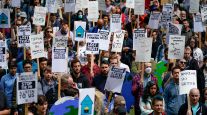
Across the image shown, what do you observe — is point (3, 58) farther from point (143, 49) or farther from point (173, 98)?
Result: point (173, 98)

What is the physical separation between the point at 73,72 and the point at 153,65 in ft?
8.56

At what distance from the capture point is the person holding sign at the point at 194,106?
1059 centimetres

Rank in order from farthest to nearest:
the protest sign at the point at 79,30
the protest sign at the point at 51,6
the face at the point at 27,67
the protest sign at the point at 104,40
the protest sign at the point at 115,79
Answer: the protest sign at the point at 51,6
the protest sign at the point at 79,30
the protest sign at the point at 104,40
the face at the point at 27,67
the protest sign at the point at 115,79

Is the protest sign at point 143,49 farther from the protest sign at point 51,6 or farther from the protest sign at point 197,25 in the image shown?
the protest sign at point 51,6

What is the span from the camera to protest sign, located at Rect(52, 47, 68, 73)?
12.5 metres

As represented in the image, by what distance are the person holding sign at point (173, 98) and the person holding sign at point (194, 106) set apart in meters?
0.87

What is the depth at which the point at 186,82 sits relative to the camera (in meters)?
11.3

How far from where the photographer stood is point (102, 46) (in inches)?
594

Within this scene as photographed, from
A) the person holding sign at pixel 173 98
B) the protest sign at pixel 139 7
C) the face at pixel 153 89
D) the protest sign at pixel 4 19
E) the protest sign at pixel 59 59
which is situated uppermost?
the protest sign at pixel 139 7

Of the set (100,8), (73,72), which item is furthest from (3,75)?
(100,8)

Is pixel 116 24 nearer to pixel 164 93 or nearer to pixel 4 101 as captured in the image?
pixel 164 93

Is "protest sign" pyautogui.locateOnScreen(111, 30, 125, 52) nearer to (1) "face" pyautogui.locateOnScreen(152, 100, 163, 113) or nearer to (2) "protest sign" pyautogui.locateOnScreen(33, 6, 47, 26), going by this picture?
(2) "protest sign" pyautogui.locateOnScreen(33, 6, 47, 26)

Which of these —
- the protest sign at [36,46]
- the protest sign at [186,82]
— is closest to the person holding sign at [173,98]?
the protest sign at [186,82]

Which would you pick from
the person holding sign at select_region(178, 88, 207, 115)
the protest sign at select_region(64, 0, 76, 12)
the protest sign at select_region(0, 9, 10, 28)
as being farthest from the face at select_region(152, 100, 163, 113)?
the protest sign at select_region(64, 0, 76, 12)
